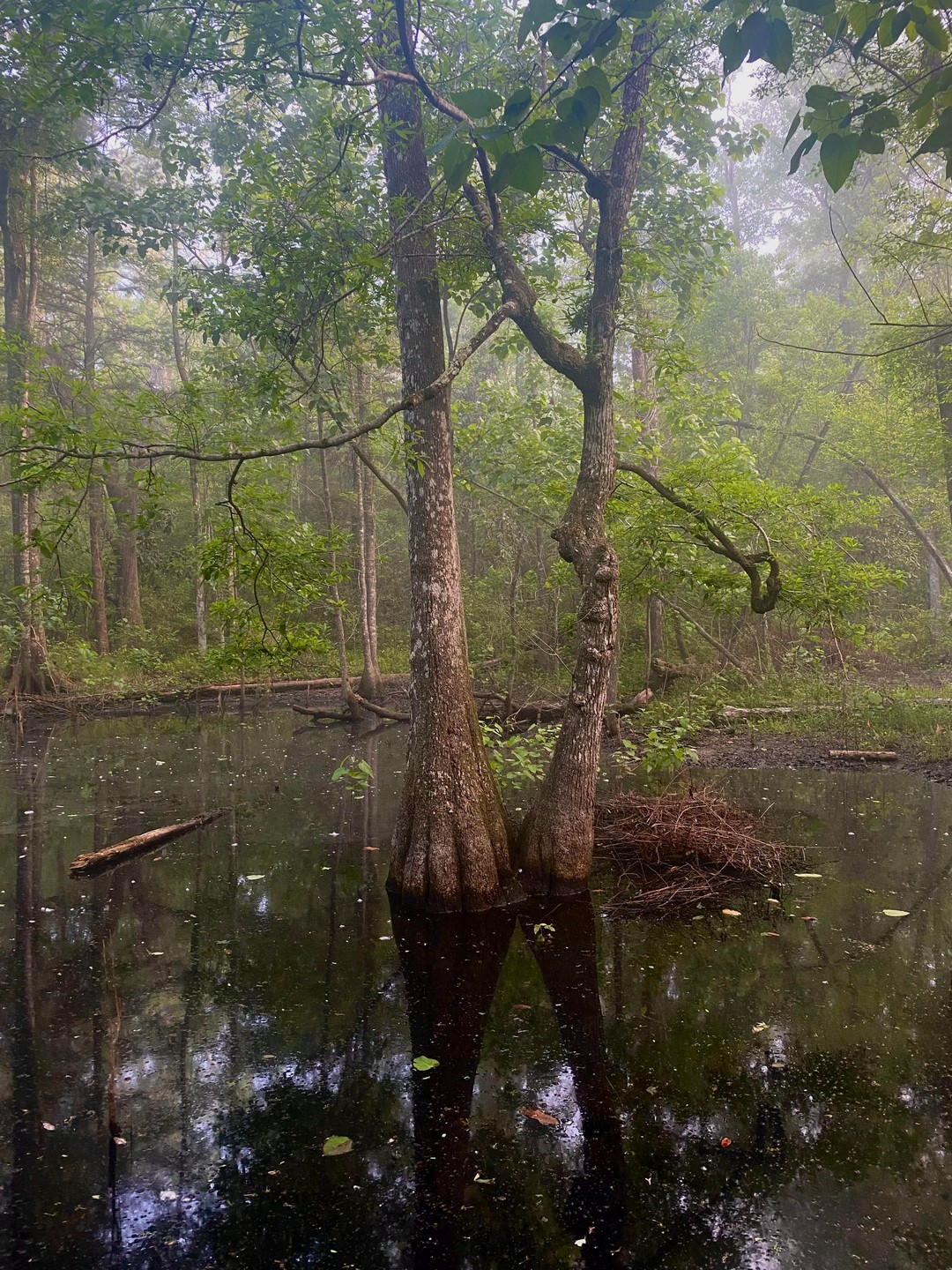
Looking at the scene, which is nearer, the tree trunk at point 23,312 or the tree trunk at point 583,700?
the tree trunk at point 583,700

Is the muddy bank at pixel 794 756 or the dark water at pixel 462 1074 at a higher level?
the muddy bank at pixel 794 756

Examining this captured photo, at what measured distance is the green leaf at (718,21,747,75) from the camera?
1.62 metres

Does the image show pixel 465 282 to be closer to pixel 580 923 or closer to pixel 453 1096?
pixel 580 923

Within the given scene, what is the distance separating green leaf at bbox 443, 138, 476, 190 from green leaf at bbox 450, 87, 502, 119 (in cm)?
13

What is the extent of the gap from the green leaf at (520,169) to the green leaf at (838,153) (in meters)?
0.63

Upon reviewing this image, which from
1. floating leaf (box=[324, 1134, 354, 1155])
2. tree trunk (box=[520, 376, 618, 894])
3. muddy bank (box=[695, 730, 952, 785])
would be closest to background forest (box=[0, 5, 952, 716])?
tree trunk (box=[520, 376, 618, 894])

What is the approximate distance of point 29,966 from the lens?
5.34 meters

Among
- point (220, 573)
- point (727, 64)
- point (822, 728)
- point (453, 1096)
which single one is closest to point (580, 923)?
point (453, 1096)

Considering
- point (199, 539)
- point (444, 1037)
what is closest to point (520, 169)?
point (444, 1037)

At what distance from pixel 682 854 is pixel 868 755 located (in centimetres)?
547

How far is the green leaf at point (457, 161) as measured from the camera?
5.33ft

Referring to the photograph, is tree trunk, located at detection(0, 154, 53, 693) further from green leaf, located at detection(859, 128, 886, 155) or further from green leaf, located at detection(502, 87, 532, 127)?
green leaf, located at detection(859, 128, 886, 155)

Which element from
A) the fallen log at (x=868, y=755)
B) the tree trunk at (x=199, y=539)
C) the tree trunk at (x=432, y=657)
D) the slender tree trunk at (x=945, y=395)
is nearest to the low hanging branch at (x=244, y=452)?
the tree trunk at (x=432, y=657)

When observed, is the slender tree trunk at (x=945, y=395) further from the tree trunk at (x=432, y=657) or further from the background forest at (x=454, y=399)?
the tree trunk at (x=432, y=657)
